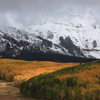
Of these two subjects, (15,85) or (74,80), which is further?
(15,85)

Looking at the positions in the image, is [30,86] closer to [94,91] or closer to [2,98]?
[2,98]

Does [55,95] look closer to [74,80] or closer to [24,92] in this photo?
[74,80]

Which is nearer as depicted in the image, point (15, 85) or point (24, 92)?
point (24, 92)

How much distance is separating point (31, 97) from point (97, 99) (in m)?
8.17

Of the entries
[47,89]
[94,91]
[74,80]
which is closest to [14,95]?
[47,89]

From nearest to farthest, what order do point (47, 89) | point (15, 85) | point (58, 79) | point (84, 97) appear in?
point (84, 97) → point (47, 89) → point (58, 79) → point (15, 85)

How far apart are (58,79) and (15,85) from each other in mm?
15246

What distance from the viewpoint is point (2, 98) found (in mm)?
34031

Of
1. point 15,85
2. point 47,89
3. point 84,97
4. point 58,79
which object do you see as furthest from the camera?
point 15,85

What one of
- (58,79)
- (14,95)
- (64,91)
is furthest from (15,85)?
(64,91)

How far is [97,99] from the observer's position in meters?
30.6

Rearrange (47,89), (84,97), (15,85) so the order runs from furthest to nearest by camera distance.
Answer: (15,85), (47,89), (84,97)

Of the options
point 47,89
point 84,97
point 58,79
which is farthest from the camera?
point 58,79

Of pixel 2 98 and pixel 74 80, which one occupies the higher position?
pixel 74 80
